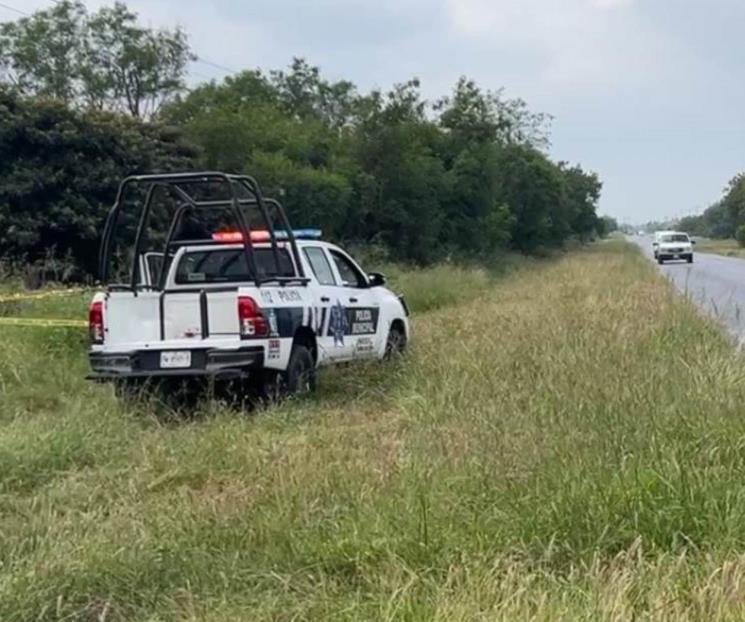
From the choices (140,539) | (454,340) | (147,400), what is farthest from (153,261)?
(140,539)

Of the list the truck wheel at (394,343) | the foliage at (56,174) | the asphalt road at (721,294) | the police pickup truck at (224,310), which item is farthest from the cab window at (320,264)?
the foliage at (56,174)

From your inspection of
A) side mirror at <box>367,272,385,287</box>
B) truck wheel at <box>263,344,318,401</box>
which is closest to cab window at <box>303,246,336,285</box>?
side mirror at <box>367,272,385,287</box>

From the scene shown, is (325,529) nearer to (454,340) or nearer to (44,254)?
(454,340)

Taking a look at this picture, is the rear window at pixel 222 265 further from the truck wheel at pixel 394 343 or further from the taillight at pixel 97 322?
the truck wheel at pixel 394 343

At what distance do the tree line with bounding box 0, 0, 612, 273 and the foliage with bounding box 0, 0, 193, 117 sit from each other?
58mm

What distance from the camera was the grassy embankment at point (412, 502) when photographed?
4.06 m

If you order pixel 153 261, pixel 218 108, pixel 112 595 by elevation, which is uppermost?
pixel 218 108

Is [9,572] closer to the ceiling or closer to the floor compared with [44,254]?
closer to the floor

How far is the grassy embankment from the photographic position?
4062mm

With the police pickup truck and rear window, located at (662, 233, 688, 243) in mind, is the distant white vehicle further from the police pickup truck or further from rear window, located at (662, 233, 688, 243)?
the police pickup truck

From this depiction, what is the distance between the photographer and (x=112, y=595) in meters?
4.27

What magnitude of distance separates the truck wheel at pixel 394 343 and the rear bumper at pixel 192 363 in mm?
3353

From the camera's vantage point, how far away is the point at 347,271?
11625 millimetres

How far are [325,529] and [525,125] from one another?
61.1 meters
